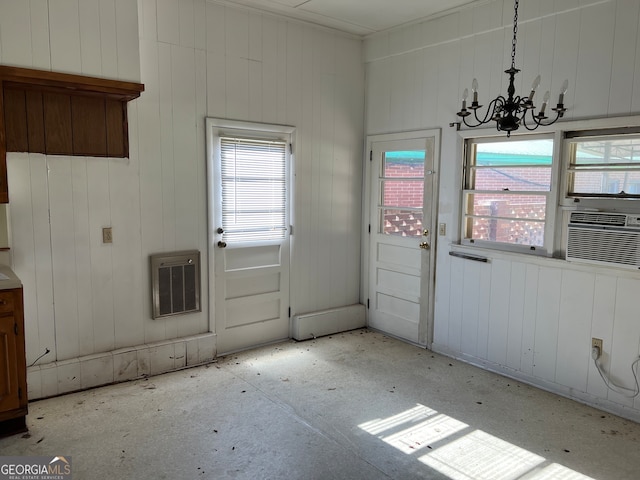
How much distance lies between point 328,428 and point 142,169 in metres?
2.38

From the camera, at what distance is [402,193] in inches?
190

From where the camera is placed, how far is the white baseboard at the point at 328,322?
189 inches

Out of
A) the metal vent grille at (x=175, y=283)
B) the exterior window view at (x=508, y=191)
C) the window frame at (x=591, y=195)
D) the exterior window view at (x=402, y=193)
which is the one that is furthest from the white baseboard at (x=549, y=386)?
the metal vent grille at (x=175, y=283)

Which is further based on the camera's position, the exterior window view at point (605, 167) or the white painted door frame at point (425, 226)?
the white painted door frame at point (425, 226)

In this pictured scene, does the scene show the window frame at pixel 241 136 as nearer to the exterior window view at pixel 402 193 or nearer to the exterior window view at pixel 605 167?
the exterior window view at pixel 402 193

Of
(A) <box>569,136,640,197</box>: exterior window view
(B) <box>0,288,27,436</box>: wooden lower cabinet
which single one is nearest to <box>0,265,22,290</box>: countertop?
(B) <box>0,288,27,436</box>: wooden lower cabinet

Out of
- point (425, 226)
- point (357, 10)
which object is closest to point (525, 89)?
point (425, 226)

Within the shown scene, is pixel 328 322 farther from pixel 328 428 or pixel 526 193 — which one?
pixel 526 193

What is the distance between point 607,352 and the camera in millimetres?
3398

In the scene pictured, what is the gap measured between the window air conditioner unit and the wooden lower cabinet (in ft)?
12.0

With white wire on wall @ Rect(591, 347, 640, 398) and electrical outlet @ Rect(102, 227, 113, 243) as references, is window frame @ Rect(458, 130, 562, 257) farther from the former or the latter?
electrical outlet @ Rect(102, 227, 113, 243)

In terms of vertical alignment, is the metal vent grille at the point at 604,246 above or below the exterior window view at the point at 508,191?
below

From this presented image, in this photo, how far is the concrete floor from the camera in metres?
2.70

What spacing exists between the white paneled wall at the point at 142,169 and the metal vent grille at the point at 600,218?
2.37m
